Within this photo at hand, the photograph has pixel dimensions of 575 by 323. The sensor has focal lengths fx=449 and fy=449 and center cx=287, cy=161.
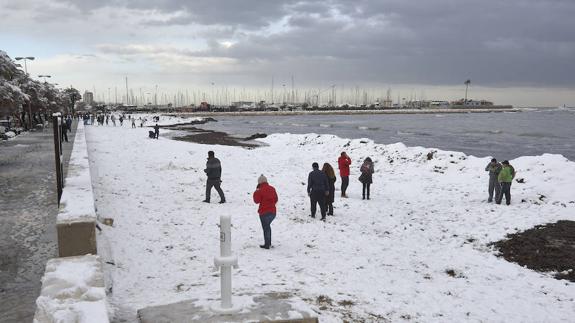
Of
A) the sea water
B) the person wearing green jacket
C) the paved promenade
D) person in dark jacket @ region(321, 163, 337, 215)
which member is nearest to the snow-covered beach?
person in dark jacket @ region(321, 163, 337, 215)

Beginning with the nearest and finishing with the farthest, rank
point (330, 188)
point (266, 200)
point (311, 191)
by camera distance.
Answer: point (266, 200), point (311, 191), point (330, 188)

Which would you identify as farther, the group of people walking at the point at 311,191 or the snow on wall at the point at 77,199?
the group of people walking at the point at 311,191

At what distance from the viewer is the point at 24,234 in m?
8.77

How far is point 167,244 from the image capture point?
387 inches

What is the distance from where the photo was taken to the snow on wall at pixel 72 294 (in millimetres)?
3904

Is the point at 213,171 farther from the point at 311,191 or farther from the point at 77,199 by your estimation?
the point at 77,199

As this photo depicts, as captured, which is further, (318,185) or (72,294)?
(318,185)

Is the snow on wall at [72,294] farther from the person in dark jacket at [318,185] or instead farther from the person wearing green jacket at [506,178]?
the person wearing green jacket at [506,178]

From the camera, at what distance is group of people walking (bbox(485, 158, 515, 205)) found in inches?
599

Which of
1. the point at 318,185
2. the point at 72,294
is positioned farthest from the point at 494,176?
the point at 72,294

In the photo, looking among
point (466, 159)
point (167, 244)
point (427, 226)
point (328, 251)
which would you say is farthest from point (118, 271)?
point (466, 159)

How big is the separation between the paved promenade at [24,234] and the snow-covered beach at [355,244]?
107 centimetres

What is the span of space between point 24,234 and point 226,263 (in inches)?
237

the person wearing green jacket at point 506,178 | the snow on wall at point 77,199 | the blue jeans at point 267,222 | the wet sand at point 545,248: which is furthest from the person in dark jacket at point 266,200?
the person wearing green jacket at point 506,178
